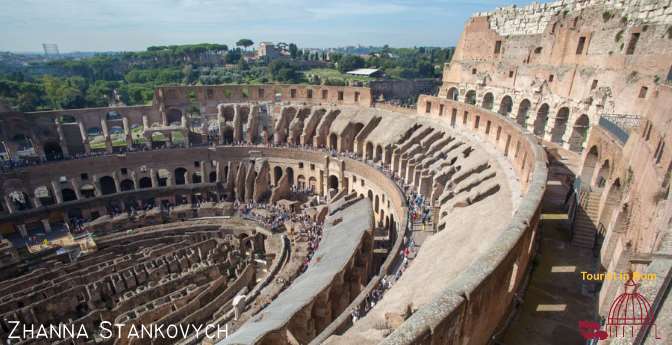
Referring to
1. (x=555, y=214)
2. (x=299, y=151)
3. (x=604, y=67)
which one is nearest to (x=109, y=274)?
(x=299, y=151)

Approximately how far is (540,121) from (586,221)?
1586 centimetres

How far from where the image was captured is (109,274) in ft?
64.4

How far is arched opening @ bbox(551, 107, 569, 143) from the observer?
24877 millimetres

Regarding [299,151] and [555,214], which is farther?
[299,151]

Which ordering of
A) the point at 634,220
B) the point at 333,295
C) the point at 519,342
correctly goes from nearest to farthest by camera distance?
the point at 519,342
the point at 634,220
the point at 333,295

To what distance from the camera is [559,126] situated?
25.0 meters

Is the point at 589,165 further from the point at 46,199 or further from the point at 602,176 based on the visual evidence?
the point at 46,199

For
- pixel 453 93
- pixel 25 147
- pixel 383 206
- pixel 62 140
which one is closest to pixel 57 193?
pixel 62 140

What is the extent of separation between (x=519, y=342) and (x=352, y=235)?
10452 mm

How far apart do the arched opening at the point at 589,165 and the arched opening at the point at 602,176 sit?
75 cm

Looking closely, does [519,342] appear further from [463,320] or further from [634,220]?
Result: [634,220]

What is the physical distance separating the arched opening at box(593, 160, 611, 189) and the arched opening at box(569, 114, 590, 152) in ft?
30.5

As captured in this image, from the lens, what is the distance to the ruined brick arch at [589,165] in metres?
15.9

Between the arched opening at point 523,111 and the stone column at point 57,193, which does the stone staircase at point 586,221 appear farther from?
the stone column at point 57,193
